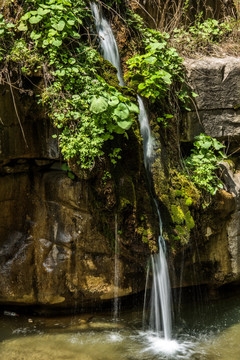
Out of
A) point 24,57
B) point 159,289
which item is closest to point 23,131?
point 24,57

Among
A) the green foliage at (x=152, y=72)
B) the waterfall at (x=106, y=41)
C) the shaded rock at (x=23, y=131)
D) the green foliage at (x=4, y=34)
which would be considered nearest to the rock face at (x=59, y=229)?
the shaded rock at (x=23, y=131)

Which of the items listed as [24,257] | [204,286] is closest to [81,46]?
[24,257]

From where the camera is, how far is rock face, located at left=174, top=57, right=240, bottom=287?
16.9 ft

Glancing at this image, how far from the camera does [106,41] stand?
4.97 m

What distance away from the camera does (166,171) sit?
485 cm

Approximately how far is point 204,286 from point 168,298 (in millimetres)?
1019

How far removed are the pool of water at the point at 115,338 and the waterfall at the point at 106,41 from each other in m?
2.86

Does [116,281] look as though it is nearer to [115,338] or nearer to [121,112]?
[115,338]

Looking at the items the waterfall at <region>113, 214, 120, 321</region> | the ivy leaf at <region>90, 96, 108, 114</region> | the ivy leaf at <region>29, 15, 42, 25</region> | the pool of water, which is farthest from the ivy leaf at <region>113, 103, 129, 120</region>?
the pool of water

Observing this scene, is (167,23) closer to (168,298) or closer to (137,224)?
(137,224)

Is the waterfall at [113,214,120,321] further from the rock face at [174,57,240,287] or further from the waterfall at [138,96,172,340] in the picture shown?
the rock face at [174,57,240,287]

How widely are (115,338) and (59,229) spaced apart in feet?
4.31

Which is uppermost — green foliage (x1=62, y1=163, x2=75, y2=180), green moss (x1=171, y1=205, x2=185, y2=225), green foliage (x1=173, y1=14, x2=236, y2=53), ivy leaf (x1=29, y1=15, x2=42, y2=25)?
green foliage (x1=173, y1=14, x2=236, y2=53)

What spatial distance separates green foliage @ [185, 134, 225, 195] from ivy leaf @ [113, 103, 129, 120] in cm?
153
